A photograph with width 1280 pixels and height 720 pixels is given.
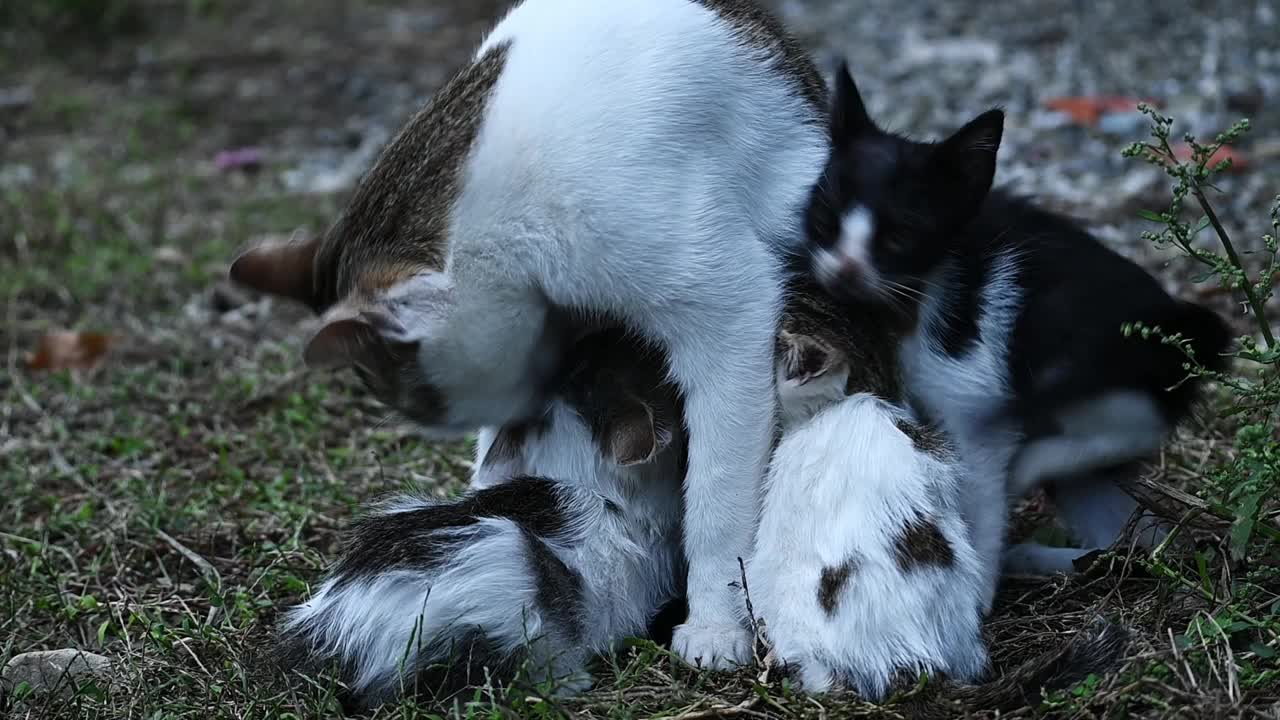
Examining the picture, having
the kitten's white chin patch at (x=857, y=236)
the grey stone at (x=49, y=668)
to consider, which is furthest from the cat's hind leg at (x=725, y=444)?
the grey stone at (x=49, y=668)

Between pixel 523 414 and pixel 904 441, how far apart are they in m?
0.69

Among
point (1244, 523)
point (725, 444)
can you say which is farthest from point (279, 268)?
point (1244, 523)

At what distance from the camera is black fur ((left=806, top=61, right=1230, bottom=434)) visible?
7.56 feet

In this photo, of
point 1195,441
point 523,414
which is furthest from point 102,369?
point 1195,441

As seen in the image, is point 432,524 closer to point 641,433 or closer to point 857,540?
point 641,433

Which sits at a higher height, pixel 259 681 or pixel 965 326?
pixel 965 326

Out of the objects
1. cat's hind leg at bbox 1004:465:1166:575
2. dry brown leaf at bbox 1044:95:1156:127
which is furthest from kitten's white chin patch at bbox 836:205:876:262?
dry brown leaf at bbox 1044:95:1156:127

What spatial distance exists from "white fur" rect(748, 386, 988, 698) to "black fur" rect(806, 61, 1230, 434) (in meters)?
0.31

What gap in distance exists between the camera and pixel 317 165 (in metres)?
6.14

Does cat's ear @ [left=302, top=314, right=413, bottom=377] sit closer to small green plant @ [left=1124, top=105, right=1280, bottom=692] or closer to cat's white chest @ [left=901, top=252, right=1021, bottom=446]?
cat's white chest @ [left=901, top=252, right=1021, bottom=446]

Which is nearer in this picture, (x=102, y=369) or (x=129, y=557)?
(x=129, y=557)

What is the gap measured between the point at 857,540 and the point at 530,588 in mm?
519

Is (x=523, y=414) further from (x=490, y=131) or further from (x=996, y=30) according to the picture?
(x=996, y=30)

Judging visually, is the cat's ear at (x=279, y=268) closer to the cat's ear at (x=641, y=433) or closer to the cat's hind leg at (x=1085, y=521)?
the cat's ear at (x=641, y=433)
